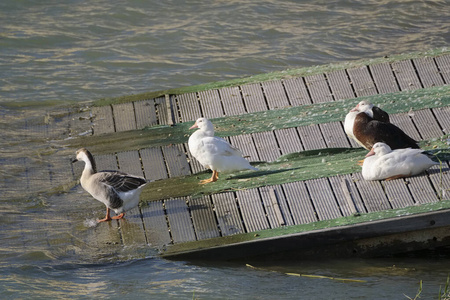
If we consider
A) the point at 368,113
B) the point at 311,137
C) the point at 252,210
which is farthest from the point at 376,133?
the point at 252,210

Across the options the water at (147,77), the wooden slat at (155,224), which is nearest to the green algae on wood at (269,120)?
the water at (147,77)

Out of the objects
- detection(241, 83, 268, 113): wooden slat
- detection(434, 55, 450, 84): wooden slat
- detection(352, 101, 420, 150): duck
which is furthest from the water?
detection(434, 55, 450, 84): wooden slat

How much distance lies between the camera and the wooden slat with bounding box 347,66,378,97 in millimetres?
9117

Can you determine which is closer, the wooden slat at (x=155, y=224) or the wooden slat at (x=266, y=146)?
the wooden slat at (x=155, y=224)

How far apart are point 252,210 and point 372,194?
3.91ft

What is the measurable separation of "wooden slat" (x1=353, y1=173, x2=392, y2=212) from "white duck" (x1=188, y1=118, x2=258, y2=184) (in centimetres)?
121

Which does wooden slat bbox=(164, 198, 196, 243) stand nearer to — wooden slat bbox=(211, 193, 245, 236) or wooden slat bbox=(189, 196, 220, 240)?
wooden slat bbox=(189, 196, 220, 240)

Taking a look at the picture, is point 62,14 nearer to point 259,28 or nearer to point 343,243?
point 259,28

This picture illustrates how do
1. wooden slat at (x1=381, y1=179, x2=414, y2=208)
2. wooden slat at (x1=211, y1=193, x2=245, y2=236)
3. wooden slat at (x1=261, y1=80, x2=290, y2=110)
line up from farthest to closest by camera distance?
wooden slat at (x1=261, y1=80, x2=290, y2=110) < wooden slat at (x1=211, y1=193, x2=245, y2=236) < wooden slat at (x1=381, y1=179, x2=414, y2=208)

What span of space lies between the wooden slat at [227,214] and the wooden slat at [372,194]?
1235 millimetres

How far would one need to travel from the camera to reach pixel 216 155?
7332mm

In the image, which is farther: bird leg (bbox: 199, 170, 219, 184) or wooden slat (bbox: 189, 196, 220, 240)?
bird leg (bbox: 199, 170, 219, 184)

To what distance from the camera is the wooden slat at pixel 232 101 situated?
9.09 meters

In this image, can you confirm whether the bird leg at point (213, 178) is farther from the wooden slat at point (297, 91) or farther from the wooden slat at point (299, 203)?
the wooden slat at point (297, 91)
